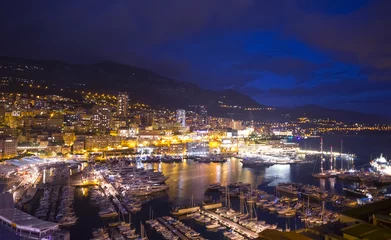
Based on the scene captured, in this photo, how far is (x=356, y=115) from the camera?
108m

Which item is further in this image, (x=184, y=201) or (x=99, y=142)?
(x=99, y=142)

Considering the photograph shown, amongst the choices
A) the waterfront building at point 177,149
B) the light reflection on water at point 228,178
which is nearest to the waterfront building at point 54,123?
the waterfront building at point 177,149

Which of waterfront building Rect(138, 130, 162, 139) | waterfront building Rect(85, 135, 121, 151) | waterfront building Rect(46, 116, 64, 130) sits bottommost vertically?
waterfront building Rect(85, 135, 121, 151)

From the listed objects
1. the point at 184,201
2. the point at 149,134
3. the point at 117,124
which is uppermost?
the point at 117,124

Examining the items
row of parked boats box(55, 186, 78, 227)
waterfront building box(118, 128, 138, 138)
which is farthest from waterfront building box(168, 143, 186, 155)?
row of parked boats box(55, 186, 78, 227)

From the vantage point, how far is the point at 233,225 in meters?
9.55

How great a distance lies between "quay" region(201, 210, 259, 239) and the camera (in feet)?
28.6

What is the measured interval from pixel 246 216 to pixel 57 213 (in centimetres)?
642

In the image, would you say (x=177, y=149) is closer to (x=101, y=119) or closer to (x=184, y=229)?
(x=101, y=119)

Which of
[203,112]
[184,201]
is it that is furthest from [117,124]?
[184,201]

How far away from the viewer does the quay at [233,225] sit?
873cm

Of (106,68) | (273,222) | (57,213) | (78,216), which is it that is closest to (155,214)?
(78,216)

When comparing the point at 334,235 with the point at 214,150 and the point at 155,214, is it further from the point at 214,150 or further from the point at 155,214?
the point at 214,150

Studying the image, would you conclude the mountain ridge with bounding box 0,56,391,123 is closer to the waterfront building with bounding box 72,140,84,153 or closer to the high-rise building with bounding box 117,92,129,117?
the high-rise building with bounding box 117,92,129,117
